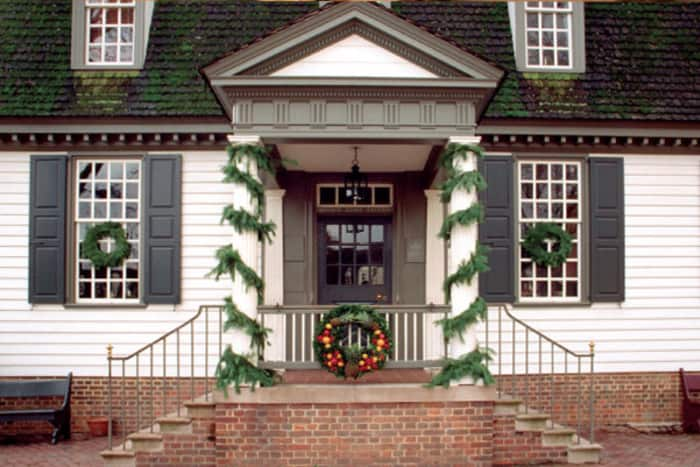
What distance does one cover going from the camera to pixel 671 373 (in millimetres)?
11203

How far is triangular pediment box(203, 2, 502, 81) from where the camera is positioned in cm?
827

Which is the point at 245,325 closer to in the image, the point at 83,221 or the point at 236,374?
the point at 236,374

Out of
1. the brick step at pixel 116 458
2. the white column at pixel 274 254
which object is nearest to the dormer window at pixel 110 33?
the white column at pixel 274 254

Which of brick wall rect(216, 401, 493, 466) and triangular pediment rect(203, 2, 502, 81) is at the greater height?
triangular pediment rect(203, 2, 502, 81)

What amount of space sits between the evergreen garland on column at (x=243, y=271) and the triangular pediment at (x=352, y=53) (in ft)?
3.13

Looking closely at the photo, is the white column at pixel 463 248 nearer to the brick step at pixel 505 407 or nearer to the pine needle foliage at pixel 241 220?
the brick step at pixel 505 407

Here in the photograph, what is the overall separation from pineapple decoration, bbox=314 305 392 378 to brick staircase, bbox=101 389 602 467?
1319mm

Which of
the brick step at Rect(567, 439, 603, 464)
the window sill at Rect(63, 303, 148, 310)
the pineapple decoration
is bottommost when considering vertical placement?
the brick step at Rect(567, 439, 603, 464)

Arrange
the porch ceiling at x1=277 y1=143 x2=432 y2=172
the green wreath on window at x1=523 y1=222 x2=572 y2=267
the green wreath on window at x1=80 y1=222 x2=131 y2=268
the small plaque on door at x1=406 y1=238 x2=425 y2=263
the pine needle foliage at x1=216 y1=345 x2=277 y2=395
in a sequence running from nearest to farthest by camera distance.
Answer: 1. the pine needle foliage at x1=216 y1=345 x2=277 y2=395
2. the porch ceiling at x1=277 y1=143 x2=432 y2=172
3. the green wreath on window at x1=80 y1=222 x2=131 y2=268
4. the green wreath on window at x1=523 y1=222 x2=572 y2=267
5. the small plaque on door at x1=406 y1=238 x2=425 y2=263

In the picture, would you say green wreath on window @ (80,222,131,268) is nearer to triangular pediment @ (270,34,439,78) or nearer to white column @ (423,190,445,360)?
triangular pediment @ (270,34,439,78)

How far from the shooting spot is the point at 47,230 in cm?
1088

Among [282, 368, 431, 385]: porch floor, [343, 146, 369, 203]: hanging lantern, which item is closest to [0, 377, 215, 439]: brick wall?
[282, 368, 431, 385]: porch floor

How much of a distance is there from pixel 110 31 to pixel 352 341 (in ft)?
21.8

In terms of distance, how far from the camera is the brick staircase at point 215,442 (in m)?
8.35
